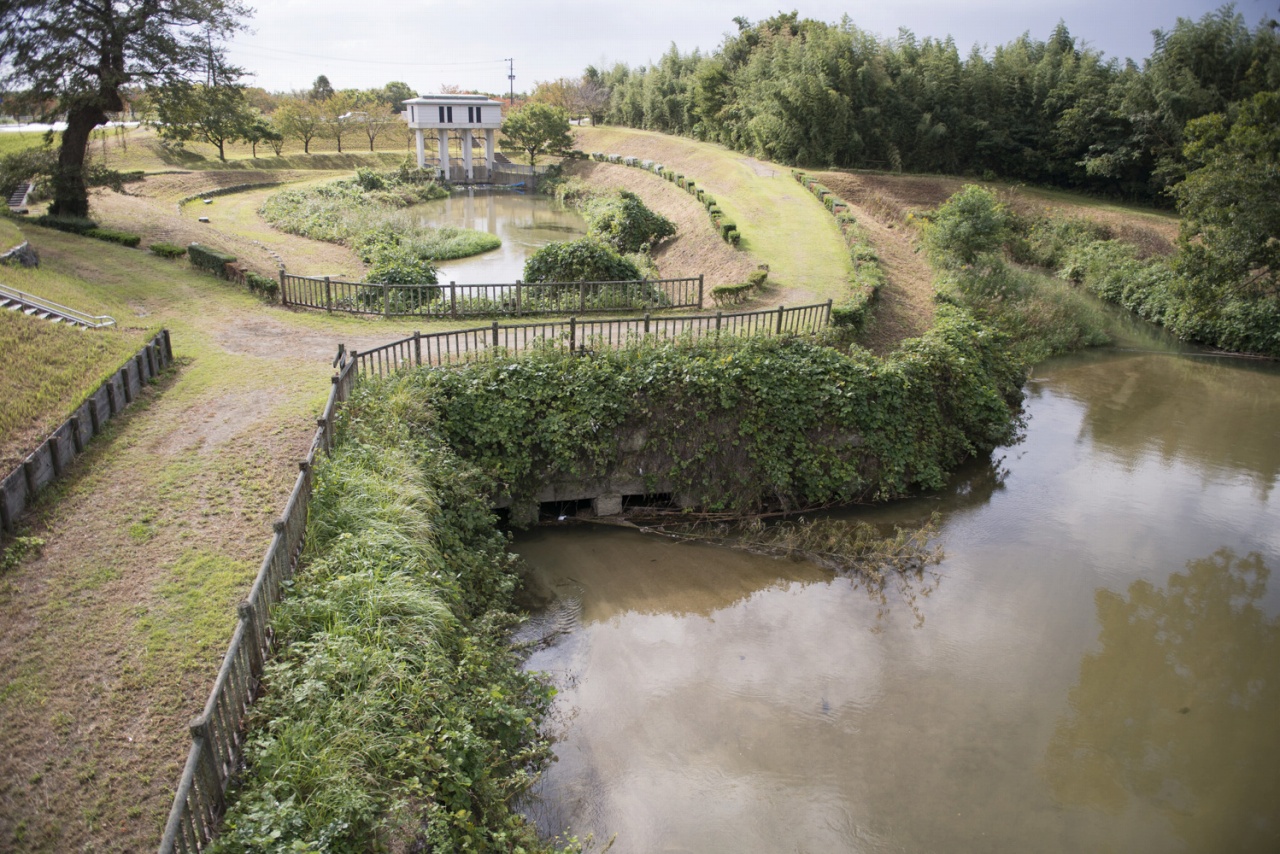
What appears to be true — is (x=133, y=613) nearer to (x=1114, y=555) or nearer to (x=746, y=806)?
(x=746, y=806)

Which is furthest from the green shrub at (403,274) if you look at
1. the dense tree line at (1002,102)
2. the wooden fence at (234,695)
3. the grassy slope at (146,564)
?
the dense tree line at (1002,102)

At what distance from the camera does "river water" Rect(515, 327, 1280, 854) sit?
744 cm

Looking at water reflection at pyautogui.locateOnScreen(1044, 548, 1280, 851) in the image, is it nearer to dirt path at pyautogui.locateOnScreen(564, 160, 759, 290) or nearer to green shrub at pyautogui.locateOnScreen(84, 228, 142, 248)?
dirt path at pyautogui.locateOnScreen(564, 160, 759, 290)

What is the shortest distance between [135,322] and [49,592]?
9184mm

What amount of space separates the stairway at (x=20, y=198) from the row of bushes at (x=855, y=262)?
77.5 feet

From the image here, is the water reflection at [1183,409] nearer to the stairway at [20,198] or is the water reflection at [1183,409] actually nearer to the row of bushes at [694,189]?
the row of bushes at [694,189]

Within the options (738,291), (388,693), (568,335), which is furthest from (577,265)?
(388,693)

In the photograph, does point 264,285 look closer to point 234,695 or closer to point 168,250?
point 168,250

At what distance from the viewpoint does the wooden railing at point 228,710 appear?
4.92m

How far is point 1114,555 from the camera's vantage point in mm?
11852

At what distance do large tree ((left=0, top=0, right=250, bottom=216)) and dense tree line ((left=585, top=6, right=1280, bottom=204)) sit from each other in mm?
26684

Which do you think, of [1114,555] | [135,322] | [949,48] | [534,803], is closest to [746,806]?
[534,803]

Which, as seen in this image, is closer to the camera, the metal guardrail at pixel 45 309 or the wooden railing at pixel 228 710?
the wooden railing at pixel 228 710

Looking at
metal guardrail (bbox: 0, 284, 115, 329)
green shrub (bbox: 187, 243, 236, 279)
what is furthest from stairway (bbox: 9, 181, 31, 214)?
metal guardrail (bbox: 0, 284, 115, 329)
